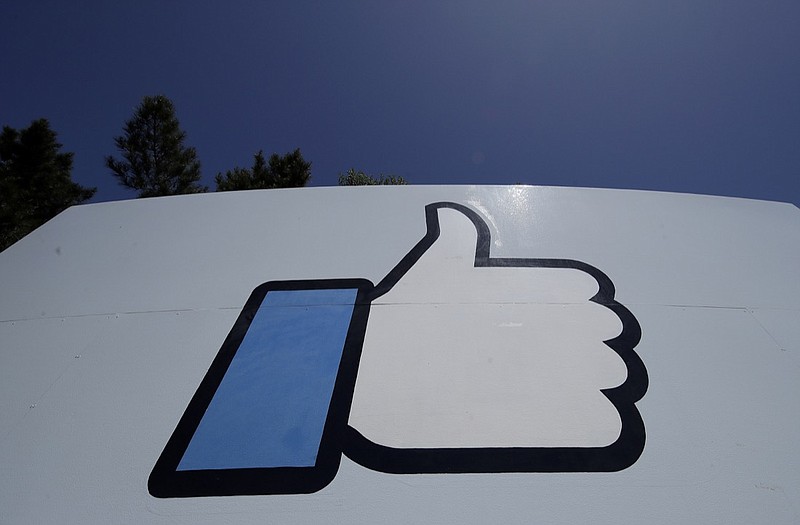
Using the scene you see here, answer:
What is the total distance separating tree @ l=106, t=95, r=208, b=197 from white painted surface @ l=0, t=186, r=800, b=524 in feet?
36.9

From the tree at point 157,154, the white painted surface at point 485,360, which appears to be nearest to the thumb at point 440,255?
the white painted surface at point 485,360

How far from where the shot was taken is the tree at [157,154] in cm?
1315

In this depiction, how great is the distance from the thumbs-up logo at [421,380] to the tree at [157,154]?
12.2m

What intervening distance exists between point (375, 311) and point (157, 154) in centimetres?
1312

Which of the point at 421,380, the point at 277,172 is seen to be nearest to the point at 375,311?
the point at 421,380

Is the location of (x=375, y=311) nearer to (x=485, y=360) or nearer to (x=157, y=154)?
(x=485, y=360)

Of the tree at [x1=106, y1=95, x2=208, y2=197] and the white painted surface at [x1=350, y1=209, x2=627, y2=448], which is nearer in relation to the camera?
the white painted surface at [x1=350, y1=209, x2=627, y2=448]

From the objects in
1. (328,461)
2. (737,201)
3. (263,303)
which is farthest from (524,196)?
(328,461)

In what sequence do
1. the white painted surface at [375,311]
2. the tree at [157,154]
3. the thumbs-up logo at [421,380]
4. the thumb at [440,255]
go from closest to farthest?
the white painted surface at [375,311] → the thumbs-up logo at [421,380] → the thumb at [440,255] → the tree at [157,154]

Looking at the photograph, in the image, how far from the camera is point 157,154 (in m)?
13.5

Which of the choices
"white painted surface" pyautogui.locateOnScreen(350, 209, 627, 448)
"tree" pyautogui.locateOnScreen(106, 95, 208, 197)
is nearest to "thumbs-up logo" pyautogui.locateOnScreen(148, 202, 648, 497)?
"white painted surface" pyautogui.locateOnScreen(350, 209, 627, 448)

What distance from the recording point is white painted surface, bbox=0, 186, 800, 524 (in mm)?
1527

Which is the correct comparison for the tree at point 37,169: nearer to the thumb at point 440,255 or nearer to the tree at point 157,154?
the tree at point 157,154

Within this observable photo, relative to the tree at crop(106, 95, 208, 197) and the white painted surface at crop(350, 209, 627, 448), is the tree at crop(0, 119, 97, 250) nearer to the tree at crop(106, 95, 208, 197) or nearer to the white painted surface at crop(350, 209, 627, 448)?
the tree at crop(106, 95, 208, 197)
